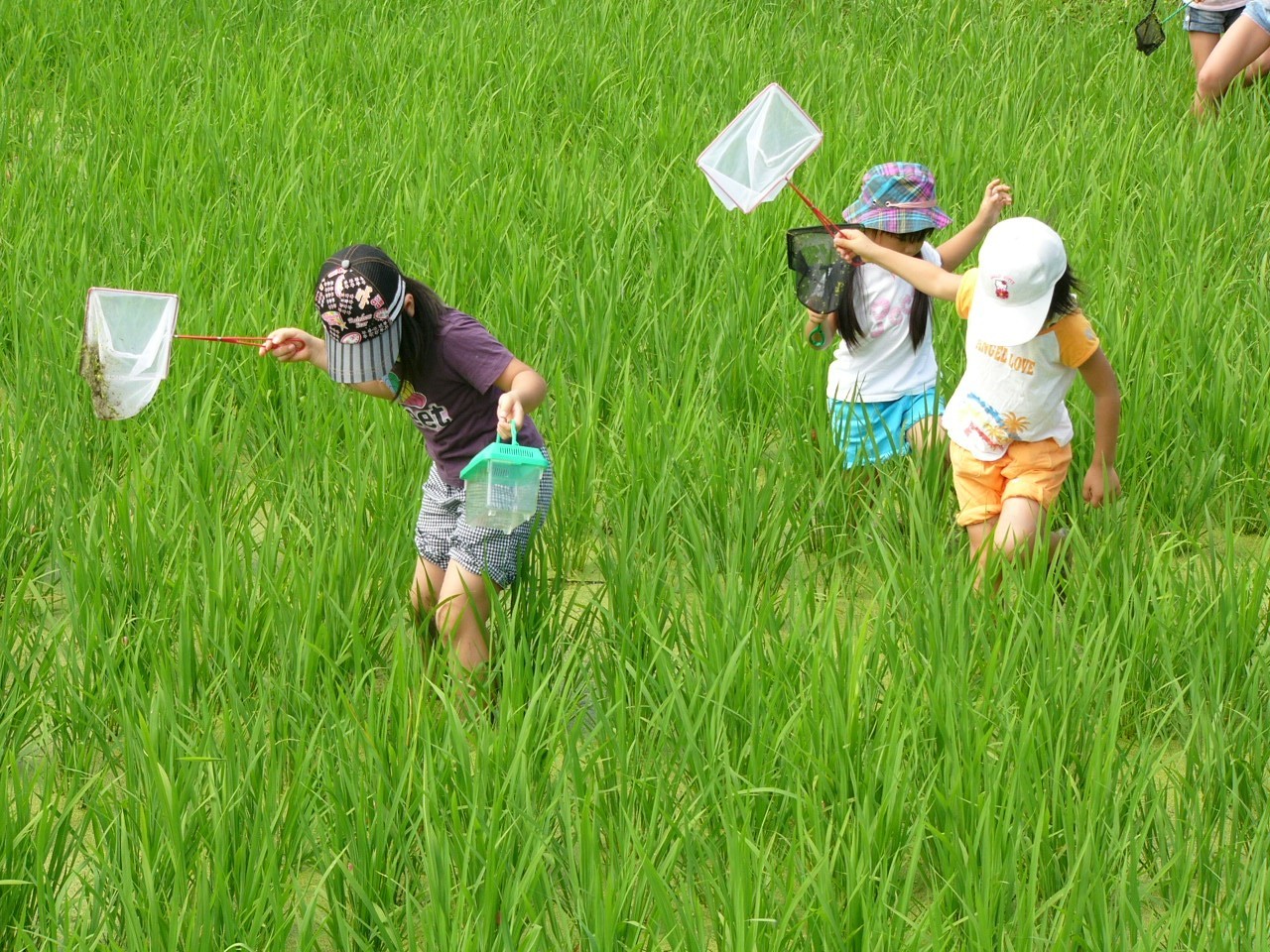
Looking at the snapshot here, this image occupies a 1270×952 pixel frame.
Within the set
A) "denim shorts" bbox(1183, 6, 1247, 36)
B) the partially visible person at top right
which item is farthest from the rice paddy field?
"denim shorts" bbox(1183, 6, 1247, 36)

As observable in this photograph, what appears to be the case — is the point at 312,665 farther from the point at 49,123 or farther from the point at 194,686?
the point at 49,123

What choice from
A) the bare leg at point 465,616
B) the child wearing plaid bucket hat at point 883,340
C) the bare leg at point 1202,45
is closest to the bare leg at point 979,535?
the child wearing plaid bucket hat at point 883,340

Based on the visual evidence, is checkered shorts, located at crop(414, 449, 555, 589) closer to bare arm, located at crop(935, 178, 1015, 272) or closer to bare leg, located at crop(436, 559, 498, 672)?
bare leg, located at crop(436, 559, 498, 672)

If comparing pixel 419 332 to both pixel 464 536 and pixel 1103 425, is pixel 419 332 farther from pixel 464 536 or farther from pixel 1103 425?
pixel 1103 425

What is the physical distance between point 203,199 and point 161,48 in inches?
58.4

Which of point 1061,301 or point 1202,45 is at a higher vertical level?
point 1202,45

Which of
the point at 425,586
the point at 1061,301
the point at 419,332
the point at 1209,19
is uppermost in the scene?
the point at 1209,19

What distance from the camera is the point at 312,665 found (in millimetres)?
2240

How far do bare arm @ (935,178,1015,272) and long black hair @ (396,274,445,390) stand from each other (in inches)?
41.2

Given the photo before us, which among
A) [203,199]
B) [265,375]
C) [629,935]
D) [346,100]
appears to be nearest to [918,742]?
[629,935]

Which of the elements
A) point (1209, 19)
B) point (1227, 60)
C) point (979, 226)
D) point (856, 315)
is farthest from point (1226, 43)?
point (856, 315)

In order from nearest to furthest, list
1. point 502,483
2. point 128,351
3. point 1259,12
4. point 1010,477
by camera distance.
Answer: point 502,483 < point 128,351 < point 1010,477 < point 1259,12

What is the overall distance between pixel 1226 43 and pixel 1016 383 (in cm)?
274

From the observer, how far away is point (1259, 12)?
4648 mm
